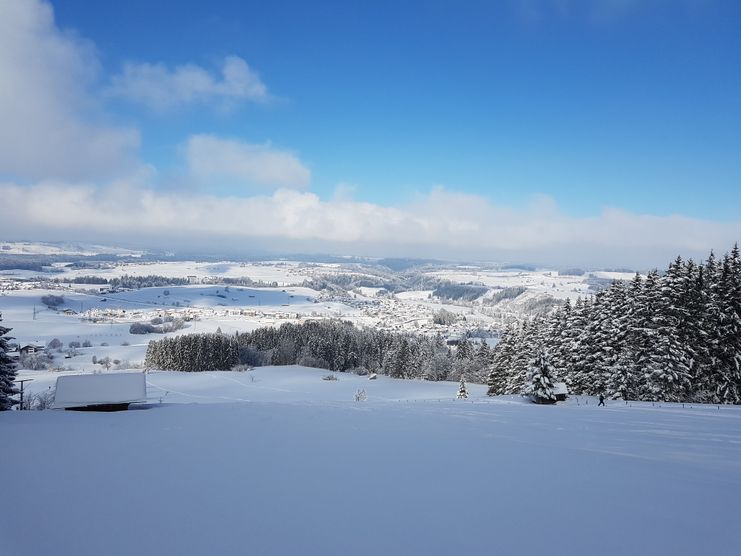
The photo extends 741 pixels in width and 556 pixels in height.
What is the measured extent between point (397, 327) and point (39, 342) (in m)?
93.3

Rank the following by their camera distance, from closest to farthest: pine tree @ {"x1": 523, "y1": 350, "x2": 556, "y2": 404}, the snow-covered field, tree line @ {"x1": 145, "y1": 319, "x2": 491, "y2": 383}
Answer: the snow-covered field
pine tree @ {"x1": 523, "y1": 350, "x2": 556, "y2": 404}
tree line @ {"x1": 145, "y1": 319, "x2": 491, "y2": 383}

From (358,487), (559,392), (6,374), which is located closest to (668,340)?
(559,392)

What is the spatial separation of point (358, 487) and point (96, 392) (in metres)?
13.8

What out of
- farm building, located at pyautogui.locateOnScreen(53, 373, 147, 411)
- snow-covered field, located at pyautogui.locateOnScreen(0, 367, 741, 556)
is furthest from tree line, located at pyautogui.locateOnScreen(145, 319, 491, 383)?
snow-covered field, located at pyautogui.locateOnScreen(0, 367, 741, 556)

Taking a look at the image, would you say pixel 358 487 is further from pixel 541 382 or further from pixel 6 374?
pixel 541 382

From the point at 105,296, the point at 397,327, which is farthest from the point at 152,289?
the point at 397,327

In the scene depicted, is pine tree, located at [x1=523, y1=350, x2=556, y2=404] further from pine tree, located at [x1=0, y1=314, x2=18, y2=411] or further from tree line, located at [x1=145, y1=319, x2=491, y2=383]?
tree line, located at [x1=145, y1=319, x2=491, y2=383]

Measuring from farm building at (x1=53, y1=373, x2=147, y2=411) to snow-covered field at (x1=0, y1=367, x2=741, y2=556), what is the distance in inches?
72.9

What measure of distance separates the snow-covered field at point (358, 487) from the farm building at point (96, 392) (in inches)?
72.9

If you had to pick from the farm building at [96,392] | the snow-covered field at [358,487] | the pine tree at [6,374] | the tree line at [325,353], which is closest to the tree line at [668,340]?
the snow-covered field at [358,487]

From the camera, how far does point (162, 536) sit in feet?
18.5

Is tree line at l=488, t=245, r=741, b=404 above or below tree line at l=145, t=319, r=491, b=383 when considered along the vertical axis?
above

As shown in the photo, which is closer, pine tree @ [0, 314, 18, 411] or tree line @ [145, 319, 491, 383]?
pine tree @ [0, 314, 18, 411]

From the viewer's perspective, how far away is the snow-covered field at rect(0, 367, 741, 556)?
5602 mm
